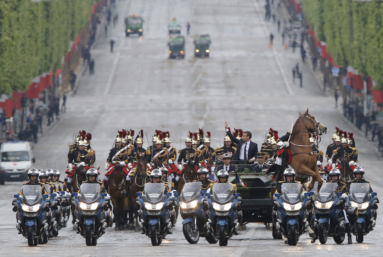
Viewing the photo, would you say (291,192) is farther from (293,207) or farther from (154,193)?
(154,193)

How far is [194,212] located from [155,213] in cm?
92

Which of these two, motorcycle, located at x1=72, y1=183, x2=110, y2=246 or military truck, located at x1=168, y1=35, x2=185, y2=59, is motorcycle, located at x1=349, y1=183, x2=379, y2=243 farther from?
military truck, located at x1=168, y1=35, x2=185, y2=59

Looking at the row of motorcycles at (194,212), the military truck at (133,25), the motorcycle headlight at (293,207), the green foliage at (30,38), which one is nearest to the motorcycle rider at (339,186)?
the motorcycle headlight at (293,207)

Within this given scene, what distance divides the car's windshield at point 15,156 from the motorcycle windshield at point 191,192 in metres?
26.4

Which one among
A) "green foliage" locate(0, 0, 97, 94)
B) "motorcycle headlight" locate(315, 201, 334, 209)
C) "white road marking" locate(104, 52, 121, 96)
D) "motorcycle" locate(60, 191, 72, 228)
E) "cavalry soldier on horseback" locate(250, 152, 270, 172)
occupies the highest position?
"motorcycle headlight" locate(315, 201, 334, 209)

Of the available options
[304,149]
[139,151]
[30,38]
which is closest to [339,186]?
[304,149]

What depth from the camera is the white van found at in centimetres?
4797

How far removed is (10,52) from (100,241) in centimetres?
3476

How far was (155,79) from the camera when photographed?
3477 inches

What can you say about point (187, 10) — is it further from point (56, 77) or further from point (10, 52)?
point (10, 52)

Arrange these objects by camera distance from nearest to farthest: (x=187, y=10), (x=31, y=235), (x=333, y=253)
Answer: (x=333, y=253)
(x=31, y=235)
(x=187, y=10)

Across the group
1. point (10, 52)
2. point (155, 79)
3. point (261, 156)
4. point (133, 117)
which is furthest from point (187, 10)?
point (261, 156)

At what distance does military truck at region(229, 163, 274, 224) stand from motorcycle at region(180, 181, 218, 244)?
2.03m

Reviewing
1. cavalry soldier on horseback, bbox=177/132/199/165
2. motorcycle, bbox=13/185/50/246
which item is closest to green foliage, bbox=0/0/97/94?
cavalry soldier on horseback, bbox=177/132/199/165
